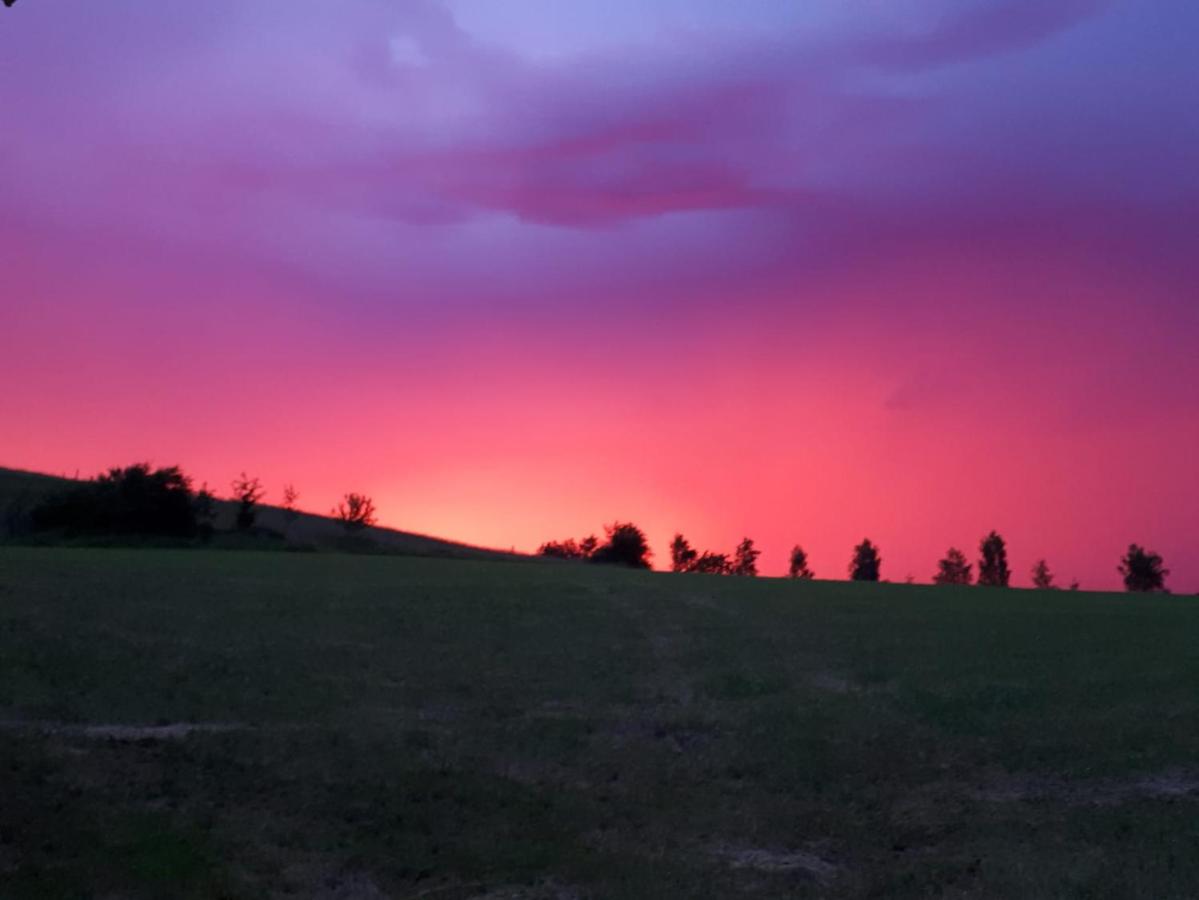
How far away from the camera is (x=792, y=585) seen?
45.4 m

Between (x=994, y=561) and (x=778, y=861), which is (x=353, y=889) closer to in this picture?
(x=778, y=861)

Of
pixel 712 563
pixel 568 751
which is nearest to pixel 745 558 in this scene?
pixel 712 563

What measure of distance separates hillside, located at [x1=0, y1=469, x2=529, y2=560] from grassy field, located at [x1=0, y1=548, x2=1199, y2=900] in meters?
44.5

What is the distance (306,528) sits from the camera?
87.4 metres

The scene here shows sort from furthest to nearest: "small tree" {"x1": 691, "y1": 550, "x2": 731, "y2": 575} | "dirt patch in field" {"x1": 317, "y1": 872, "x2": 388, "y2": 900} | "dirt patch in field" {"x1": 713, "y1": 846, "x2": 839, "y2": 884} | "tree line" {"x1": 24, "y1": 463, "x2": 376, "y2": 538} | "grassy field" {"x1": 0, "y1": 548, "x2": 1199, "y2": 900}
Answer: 1. "small tree" {"x1": 691, "y1": 550, "x2": 731, "y2": 575}
2. "tree line" {"x1": 24, "y1": 463, "x2": 376, "y2": 538}
3. "dirt patch in field" {"x1": 713, "y1": 846, "x2": 839, "y2": 884}
4. "grassy field" {"x1": 0, "y1": 548, "x2": 1199, "y2": 900}
5. "dirt patch in field" {"x1": 317, "y1": 872, "x2": 388, "y2": 900}

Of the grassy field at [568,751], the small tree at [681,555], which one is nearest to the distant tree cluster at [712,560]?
the small tree at [681,555]

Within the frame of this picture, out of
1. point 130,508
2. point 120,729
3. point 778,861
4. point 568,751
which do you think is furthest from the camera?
point 130,508

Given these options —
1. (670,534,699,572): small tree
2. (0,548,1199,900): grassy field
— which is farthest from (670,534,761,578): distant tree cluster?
(0,548,1199,900): grassy field

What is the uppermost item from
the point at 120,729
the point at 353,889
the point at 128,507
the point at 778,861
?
the point at 128,507

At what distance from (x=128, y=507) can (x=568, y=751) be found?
51.4m

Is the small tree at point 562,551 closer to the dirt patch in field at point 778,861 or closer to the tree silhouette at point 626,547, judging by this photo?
the tree silhouette at point 626,547

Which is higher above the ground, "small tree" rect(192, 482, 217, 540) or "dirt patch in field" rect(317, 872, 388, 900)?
"small tree" rect(192, 482, 217, 540)

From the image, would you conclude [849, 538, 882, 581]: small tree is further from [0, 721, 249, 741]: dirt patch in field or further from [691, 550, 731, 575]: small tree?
[0, 721, 249, 741]: dirt patch in field

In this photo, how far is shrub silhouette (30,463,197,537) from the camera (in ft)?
220
